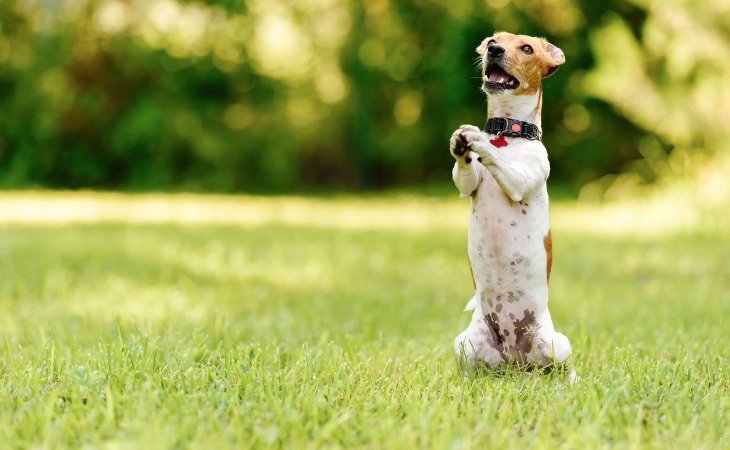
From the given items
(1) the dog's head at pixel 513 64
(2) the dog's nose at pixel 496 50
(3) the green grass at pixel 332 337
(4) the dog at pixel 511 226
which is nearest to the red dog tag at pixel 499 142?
(4) the dog at pixel 511 226

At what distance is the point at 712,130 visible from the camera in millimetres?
8961

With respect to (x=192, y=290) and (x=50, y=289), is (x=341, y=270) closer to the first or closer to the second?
(x=192, y=290)

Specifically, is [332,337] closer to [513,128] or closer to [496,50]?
[513,128]

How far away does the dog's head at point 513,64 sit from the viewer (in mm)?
2424

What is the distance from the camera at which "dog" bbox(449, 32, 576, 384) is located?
244 centimetres

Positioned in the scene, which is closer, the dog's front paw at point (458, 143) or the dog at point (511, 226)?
the dog's front paw at point (458, 143)

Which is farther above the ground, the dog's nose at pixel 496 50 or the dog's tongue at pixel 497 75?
the dog's nose at pixel 496 50

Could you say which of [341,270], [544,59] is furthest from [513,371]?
[341,270]

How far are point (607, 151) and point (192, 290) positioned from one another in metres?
11.4

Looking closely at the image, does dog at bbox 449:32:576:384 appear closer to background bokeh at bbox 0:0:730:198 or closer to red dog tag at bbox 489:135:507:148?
red dog tag at bbox 489:135:507:148

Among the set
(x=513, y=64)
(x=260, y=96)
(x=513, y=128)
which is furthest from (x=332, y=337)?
(x=260, y=96)

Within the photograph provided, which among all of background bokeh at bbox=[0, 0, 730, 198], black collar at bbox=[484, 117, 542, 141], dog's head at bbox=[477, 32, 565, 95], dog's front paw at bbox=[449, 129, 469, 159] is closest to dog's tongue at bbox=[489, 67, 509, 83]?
dog's head at bbox=[477, 32, 565, 95]

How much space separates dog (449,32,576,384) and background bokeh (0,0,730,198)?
37.8ft

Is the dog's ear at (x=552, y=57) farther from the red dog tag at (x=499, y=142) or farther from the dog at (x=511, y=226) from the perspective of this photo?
the red dog tag at (x=499, y=142)
